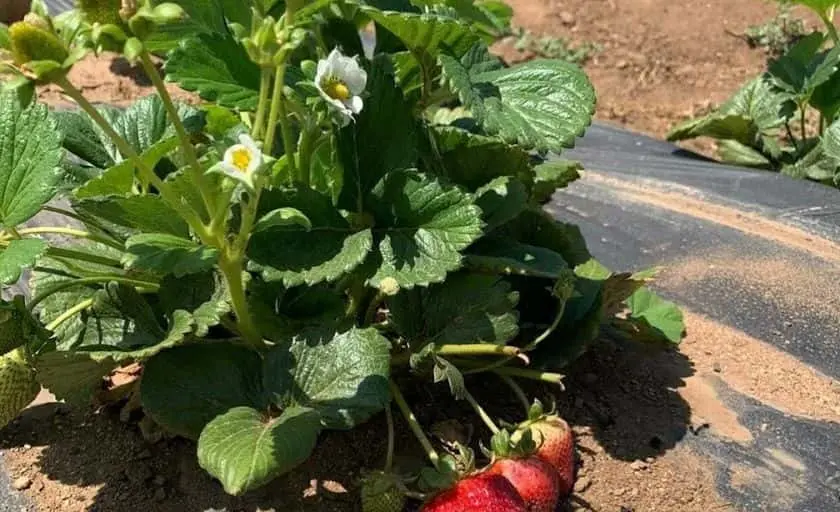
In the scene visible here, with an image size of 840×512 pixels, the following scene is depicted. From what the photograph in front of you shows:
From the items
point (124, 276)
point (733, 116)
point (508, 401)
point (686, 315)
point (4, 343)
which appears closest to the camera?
point (4, 343)

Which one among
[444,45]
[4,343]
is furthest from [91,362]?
[444,45]

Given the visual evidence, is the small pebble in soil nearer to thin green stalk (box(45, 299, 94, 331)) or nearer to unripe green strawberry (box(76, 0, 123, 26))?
thin green stalk (box(45, 299, 94, 331))

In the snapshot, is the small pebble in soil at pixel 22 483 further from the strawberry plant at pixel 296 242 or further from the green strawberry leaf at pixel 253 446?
the green strawberry leaf at pixel 253 446

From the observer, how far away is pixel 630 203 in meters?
2.07

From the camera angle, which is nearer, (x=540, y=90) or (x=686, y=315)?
(x=540, y=90)

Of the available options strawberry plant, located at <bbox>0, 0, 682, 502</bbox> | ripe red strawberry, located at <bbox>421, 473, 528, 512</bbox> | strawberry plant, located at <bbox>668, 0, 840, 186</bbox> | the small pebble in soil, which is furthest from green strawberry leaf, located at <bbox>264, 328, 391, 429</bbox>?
strawberry plant, located at <bbox>668, 0, 840, 186</bbox>

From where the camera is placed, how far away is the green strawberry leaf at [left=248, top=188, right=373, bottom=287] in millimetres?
1153

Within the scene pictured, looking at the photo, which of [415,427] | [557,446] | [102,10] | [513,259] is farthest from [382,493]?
[102,10]

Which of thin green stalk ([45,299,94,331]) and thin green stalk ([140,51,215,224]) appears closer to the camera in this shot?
thin green stalk ([140,51,215,224])

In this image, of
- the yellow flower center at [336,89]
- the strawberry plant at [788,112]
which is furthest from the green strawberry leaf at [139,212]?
the strawberry plant at [788,112]

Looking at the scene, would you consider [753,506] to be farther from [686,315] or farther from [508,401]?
[686,315]

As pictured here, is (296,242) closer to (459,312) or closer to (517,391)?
(459,312)

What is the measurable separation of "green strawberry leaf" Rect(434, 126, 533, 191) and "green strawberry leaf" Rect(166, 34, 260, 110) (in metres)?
0.25

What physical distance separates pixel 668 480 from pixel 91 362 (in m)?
0.69
